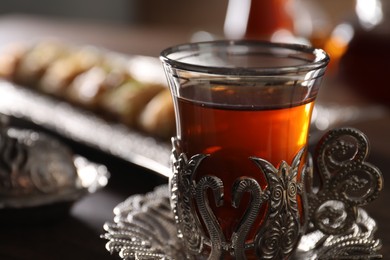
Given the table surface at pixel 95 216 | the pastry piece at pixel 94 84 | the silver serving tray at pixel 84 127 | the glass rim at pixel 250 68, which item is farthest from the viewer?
the pastry piece at pixel 94 84

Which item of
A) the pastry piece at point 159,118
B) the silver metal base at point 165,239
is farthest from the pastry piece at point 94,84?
the silver metal base at point 165,239

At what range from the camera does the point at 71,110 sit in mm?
1335

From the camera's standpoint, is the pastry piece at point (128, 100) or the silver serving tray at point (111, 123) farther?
the pastry piece at point (128, 100)

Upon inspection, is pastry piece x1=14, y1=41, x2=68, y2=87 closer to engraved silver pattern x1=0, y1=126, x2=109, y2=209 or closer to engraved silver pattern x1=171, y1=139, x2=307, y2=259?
engraved silver pattern x1=0, y1=126, x2=109, y2=209

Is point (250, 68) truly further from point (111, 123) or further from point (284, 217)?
point (111, 123)

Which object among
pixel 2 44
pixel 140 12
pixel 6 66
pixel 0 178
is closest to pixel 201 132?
pixel 0 178

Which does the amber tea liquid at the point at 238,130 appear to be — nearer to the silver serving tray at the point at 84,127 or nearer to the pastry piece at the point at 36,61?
the silver serving tray at the point at 84,127

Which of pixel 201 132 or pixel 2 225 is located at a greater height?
pixel 201 132

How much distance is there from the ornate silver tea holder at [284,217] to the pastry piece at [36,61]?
87 centimetres

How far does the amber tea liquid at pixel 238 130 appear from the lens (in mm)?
628

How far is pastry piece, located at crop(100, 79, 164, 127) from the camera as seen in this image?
Result: 1272mm

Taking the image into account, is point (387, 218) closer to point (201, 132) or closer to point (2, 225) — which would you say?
point (201, 132)

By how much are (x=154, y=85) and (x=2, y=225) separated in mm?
604

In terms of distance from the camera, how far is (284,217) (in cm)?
63
